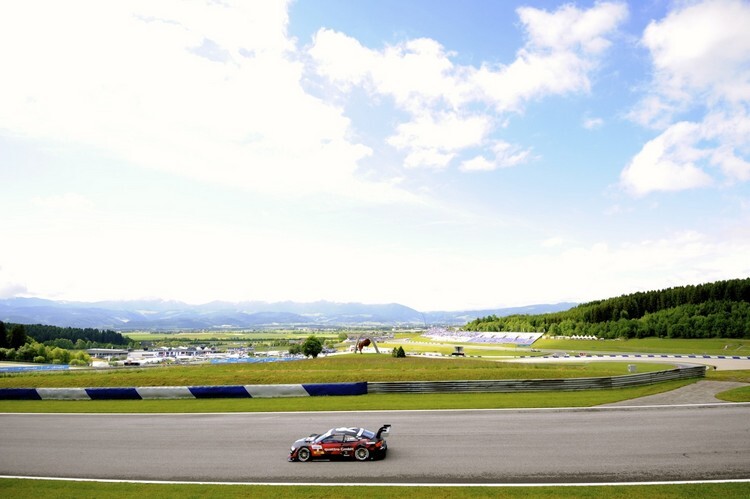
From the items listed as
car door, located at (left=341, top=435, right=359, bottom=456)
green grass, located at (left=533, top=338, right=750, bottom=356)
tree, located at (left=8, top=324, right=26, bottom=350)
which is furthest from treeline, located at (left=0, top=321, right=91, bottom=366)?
green grass, located at (left=533, top=338, right=750, bottom=356)

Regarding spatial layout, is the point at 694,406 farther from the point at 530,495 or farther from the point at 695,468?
the point at 530,495

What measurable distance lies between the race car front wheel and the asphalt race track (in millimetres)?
515

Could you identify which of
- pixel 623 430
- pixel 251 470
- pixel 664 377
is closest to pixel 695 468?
pixel 623 430

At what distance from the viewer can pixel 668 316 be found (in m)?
98.6

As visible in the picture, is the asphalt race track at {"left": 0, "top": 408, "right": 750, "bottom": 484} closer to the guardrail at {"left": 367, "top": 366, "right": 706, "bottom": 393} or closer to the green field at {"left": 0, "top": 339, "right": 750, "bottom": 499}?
the green field at {"left": 0, "top": 339, "right": 750, "bottom": 499}

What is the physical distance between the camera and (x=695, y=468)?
15438 millimetres

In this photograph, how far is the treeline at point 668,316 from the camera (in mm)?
89562

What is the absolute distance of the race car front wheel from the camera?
17898 mm

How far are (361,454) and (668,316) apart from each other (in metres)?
104

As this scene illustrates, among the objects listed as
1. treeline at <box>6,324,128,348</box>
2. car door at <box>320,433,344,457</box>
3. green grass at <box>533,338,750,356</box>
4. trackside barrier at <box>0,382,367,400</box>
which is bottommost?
treeline at <box>6,324,128,348</box>

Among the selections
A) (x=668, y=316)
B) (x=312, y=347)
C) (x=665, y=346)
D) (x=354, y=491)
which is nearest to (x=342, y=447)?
(x=354, y=491)

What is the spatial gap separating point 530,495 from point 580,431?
8294 millimetres

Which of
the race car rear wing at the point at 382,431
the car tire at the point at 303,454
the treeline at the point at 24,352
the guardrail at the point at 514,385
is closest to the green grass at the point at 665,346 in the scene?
the guardrail at the point at 514,385

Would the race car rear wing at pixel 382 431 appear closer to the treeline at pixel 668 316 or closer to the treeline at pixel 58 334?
the treeline at pixel 668 316
